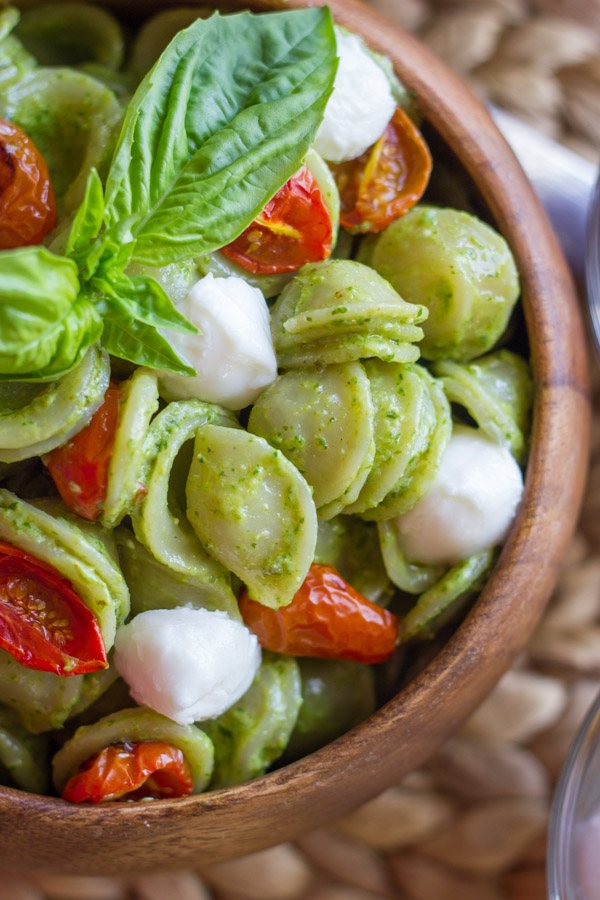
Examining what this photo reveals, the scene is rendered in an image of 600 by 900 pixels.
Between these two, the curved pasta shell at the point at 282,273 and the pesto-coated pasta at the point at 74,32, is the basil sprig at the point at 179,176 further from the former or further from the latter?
the pesto-coated pasta at the point at 74,32

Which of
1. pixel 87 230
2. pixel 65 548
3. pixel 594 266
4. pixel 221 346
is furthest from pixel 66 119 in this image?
pixel 594 266

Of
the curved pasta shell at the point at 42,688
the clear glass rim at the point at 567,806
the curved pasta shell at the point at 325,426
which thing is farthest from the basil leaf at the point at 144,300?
the clear glass rim at the point at 567,806

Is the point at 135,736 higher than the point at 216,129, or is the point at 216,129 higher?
the point at 216,129

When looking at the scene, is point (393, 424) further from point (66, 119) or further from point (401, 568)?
point (66, 119)

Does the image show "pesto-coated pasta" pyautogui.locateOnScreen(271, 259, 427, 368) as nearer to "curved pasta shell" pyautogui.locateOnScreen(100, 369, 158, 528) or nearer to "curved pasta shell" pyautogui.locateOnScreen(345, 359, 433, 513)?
"curved pasta shell" pyautogui.locateOnScreen(345, 359, 433, 513)

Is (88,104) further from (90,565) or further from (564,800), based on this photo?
(564,800)

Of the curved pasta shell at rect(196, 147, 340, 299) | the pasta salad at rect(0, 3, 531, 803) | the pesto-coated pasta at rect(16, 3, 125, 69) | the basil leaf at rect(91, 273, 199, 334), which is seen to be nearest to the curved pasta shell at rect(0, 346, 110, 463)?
the pasta salad at rect(0, 3, 531, 803)

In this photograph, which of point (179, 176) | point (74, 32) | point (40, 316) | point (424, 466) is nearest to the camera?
point (40, 316)
